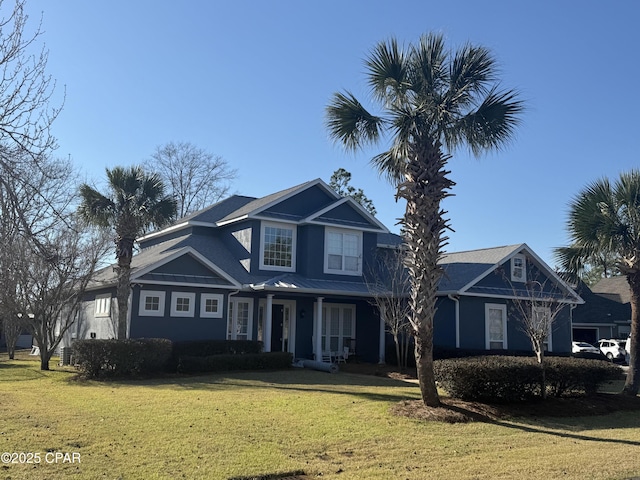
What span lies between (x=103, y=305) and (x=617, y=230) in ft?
59.9

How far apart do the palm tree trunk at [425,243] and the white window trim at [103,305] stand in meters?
13.9

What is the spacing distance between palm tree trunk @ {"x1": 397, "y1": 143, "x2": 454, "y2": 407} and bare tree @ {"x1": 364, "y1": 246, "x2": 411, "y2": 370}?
7.16 meters

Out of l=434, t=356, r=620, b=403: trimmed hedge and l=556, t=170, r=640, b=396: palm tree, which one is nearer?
l=434, t=356, r=620, b=403: trimmed hedge

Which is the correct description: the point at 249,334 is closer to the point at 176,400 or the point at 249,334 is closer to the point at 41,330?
the point at 41,330

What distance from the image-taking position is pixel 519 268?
26.3 meters

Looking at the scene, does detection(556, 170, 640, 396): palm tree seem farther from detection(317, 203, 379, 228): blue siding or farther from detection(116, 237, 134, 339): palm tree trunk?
detection(116, 237, 134, 339): palm tree trunk

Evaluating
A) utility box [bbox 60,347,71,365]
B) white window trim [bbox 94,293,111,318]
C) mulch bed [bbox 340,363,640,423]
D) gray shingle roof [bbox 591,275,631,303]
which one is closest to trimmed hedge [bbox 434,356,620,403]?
mulch bed [bbox 340,363,640,423]

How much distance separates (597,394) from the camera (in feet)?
49.2

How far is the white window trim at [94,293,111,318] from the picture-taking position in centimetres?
2256

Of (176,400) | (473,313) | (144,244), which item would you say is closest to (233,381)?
(176,400)

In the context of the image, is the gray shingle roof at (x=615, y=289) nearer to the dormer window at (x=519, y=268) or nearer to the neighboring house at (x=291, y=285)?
the neighboring house at (x=291, y=285)

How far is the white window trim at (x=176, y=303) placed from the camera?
68.4 ft

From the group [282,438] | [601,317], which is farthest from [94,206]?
[601,317]

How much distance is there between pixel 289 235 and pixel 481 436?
15.2 meters
